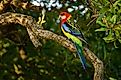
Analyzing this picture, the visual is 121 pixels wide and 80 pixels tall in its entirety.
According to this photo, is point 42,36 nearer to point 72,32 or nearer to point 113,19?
point 72,32

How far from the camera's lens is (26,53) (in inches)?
355

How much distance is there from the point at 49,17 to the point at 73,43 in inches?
178

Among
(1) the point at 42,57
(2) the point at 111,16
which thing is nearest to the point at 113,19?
(2) the point at 111,16

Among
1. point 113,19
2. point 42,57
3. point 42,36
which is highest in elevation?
point 113,19

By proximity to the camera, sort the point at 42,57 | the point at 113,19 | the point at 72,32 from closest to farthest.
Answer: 1. the point at 113,19
2. the point at 72,32
3. the point at 42,57

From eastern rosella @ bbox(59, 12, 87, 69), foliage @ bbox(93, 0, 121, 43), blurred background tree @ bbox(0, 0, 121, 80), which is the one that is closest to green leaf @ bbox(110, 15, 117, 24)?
foliage @ bbox(93, 0, 121, 43)

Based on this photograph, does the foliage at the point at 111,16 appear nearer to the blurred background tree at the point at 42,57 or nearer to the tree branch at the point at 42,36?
the tree branch at the point at 42,36

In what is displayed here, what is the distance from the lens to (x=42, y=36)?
390 centimetres

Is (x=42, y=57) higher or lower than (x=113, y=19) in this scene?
lower

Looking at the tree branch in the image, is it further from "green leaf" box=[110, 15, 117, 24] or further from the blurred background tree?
the blurred background tree

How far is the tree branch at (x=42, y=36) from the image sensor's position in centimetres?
361

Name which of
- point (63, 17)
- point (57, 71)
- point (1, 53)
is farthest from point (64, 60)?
point (63, 17)

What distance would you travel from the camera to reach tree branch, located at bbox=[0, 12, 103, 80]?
3.61 meters

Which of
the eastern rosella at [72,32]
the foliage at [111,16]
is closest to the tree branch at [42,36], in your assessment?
the eastern rosella at [72,32]
